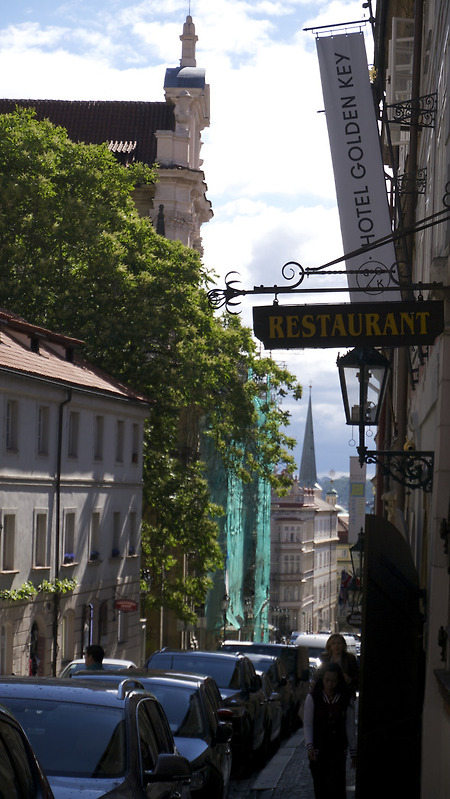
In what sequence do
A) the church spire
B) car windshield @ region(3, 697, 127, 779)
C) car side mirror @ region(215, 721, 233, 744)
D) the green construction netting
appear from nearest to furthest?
car windshield @ region(3, 697, 127, 779), car side mirror @ region(215, 721, 233, 744), the green construction netting, the church spire

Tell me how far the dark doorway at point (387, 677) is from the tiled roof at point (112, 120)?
4836 centimetres

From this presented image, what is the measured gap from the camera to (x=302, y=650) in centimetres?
2991

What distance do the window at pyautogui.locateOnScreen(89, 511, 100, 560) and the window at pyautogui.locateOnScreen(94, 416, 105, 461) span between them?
5.23 feet

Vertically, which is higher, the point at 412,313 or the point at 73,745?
the point at 412,313

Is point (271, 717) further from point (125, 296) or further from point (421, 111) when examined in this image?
point (125, 296)

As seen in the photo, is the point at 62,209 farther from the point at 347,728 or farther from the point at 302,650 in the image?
the point at 347,728

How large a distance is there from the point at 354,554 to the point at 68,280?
1342 cm

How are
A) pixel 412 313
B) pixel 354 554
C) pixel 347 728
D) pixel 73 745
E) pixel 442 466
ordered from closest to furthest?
pixel 73 745
pixel 412 313
pixel 442 466
pixel 347 728
pixel 354 554

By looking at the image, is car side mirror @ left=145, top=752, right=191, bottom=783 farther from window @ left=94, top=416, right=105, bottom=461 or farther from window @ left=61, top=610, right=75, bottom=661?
window @ left=94, top=416, right=105, bottom=461

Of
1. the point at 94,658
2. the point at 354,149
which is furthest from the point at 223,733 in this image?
the point at 354,149

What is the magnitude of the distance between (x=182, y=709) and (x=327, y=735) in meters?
1.68

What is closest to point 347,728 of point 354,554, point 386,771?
point 386,771

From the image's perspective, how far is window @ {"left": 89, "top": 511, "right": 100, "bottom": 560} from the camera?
37406 millimetres

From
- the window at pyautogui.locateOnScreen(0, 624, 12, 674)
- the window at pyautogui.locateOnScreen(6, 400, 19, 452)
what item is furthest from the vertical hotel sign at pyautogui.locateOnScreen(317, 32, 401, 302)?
the window at pyautogui.locateOnScreen(0, 624, 12, 674)
